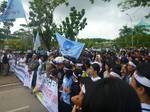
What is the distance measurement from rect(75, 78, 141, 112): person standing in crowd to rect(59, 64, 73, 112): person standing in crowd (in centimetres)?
581

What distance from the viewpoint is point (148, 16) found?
22.0 meters

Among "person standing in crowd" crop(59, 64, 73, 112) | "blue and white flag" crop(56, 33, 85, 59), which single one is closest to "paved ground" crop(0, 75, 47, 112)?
"blue and white flag" crop(56, 33, 85, 59)

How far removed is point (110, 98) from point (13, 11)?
68.4 ft

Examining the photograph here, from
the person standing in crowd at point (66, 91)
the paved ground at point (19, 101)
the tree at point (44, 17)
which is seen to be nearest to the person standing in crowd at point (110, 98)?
the person standing in crowd at point (66, 91)

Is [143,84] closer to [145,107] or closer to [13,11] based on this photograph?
[145,107]

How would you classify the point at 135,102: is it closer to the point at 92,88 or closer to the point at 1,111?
the point at 92,88

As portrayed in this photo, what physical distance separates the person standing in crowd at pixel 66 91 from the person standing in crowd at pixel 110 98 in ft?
19.1

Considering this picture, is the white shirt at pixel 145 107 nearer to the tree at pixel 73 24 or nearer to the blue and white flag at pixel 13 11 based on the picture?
the blue and white flag at pixel 13 11

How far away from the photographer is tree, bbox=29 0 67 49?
44.0 metres

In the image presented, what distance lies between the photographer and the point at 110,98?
7.41ft

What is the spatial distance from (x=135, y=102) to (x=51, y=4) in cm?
4184

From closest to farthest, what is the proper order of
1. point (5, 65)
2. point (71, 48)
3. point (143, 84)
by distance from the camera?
point (143, 84), point (71, 48), point (5, 65)

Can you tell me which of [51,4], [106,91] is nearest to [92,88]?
[106,91]

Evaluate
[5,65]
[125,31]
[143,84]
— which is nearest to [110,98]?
[143,84]
